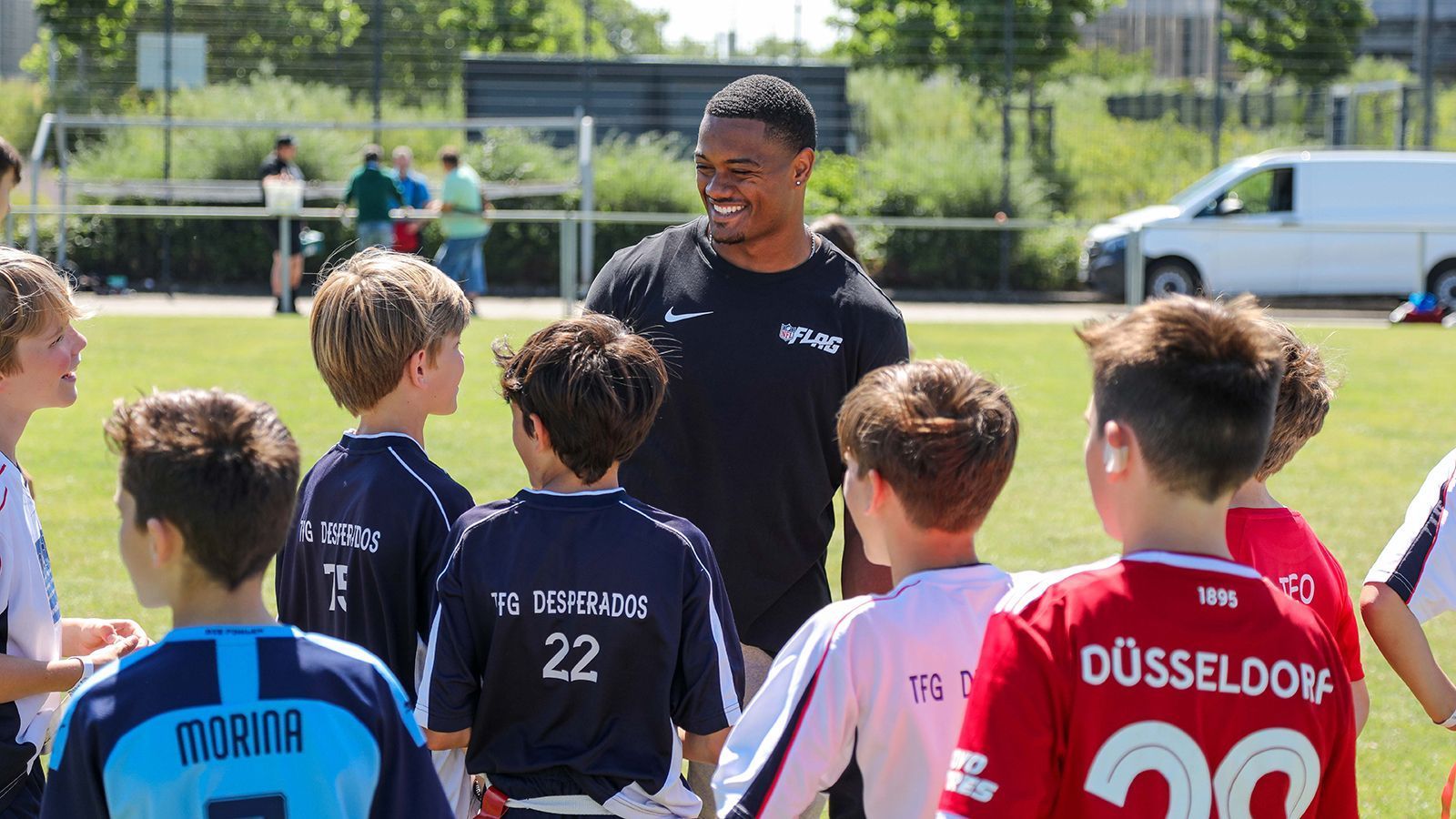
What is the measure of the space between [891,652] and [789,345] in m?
1.34

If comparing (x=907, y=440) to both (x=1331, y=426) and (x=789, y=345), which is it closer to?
(x=789, y=345)

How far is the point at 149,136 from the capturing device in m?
25.5

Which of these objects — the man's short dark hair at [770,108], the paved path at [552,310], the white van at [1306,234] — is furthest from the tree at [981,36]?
the man's short dark hair at [770,108]

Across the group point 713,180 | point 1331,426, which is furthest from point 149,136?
point 713,180

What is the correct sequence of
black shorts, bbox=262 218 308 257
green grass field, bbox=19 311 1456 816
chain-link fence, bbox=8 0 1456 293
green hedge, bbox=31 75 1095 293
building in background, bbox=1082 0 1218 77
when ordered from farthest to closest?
1. building in background, bbox=1082 0 1218 77
2. chain-link fence, bbox=8 0 1456 293
3. green hedge, bbox=31 75 1095 293
4. black shorts, bbox=262 218 308 257
5. green grass field, bbox=19 311 1456 816

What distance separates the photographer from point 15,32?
60.5 metres

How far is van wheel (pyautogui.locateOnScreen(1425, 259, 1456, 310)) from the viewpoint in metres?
20.6

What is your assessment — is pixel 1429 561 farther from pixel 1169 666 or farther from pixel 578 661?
pixel 578 661

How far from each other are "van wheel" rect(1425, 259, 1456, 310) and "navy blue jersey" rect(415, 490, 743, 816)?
822 inches

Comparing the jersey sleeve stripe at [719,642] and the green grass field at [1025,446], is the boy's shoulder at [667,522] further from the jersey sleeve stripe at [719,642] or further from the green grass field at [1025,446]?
the green grass field at [1025,446]

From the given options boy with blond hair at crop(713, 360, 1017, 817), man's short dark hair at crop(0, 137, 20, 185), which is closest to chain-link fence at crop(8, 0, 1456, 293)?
man's short dark hair at crop(0, 137, 20, 185)

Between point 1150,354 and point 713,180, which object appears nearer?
point 1150,354

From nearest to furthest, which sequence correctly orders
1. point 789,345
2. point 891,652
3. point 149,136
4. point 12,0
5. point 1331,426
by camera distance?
point 891,652
point 789,345
point 1331,426
point 149,136
point 12,0

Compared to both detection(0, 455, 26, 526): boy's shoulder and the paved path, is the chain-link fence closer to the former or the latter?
the paved path
